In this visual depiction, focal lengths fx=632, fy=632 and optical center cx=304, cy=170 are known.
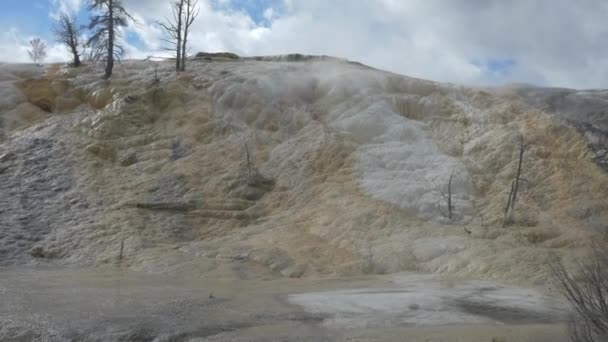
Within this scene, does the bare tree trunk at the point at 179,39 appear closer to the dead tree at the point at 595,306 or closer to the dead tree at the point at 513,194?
the dead tree at the point at 513,194

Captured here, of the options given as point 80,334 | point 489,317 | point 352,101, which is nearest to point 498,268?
point 489,317

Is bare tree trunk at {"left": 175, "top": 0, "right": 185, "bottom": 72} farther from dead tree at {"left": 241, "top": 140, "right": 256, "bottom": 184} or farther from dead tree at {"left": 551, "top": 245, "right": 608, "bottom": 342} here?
dead tree at {"left": 551, "top": 245, "right": 608, "bottom": 342}

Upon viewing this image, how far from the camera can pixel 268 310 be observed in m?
9.49

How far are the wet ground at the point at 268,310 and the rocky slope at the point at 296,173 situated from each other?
6.54 ft

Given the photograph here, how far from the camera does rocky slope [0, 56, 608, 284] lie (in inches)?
579

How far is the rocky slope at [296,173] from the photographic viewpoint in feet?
48.2

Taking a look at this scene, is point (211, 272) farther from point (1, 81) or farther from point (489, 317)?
point (1, 81)

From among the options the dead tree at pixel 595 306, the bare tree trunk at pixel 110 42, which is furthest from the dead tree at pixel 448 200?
the bare tree trunk at pixel 110 42

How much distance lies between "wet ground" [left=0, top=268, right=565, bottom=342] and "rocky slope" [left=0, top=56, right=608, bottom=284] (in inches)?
78.4

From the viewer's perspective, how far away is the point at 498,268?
43.2 ft

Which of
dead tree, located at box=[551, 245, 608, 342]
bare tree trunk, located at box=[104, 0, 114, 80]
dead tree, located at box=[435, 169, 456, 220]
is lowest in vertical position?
dead tree, located at box=[435, 169, 456, 220]

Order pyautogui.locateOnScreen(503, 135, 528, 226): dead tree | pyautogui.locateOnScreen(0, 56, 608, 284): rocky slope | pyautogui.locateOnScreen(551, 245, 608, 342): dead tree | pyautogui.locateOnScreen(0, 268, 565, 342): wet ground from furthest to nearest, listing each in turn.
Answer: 1. pyautogui.locateOnScreen(503, 135, 528, 226): dead tree
2. pyautogui.locateOnScreen(0, 56, 608, 284): rocky slope
3. pyautogui.locateOnScreen(0, 268, 565, 342): wet ground
4. pyautogui.locateOnScreen(551, 245, 608, 342): dead tree

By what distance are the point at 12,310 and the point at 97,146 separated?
499 inches

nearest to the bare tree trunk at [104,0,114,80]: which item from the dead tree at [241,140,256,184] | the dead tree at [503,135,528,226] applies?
the dead tree at [241,140,256,184]
